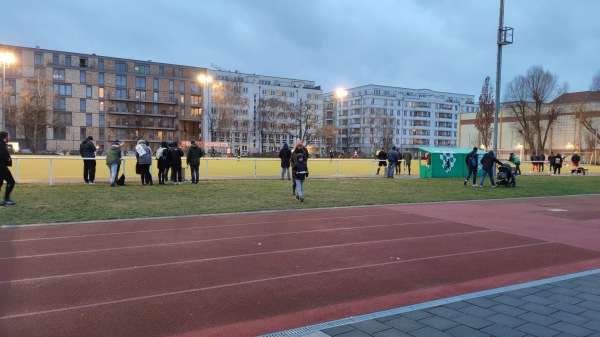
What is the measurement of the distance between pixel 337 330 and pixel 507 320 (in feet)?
5.52

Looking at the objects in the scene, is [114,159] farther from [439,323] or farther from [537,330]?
[537,330]

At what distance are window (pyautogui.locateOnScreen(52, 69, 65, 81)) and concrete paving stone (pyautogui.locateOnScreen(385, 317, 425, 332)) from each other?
96442 millimetres

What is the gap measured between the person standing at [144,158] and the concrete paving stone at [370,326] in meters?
14.6

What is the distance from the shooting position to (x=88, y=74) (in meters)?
87.8

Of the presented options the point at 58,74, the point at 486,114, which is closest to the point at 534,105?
the point at 486,114

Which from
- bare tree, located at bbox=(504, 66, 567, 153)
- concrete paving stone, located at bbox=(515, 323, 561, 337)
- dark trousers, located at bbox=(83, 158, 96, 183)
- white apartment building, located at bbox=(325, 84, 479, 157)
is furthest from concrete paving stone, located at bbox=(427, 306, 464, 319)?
white apartment building, located at bbox=(325, 84, 479, 157)

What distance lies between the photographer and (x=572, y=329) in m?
3.95

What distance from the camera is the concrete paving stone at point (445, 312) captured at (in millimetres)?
4281

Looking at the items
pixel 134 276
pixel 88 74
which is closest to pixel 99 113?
pixel 88 74

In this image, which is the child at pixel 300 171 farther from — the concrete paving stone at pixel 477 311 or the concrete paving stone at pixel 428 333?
the concrete paving stone at pixel 428 333

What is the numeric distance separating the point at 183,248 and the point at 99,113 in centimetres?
9197

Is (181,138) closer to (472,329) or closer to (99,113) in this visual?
(99,113)

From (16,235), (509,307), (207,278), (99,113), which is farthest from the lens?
(99,113)

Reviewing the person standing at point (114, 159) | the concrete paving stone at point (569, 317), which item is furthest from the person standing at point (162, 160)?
the concrete paving stone at point (569, 317)
